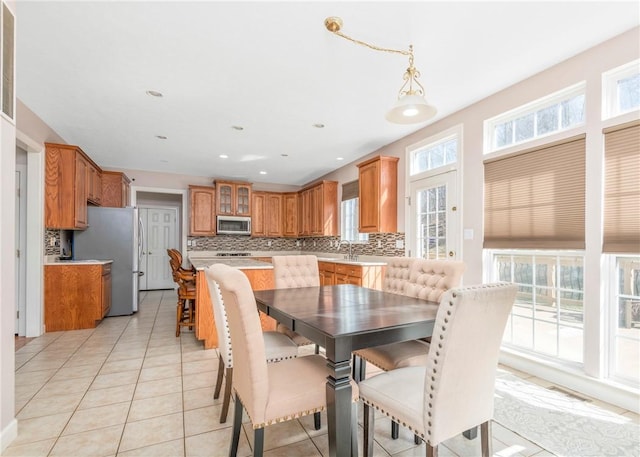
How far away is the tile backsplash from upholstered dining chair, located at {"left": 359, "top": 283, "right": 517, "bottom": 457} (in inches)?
136

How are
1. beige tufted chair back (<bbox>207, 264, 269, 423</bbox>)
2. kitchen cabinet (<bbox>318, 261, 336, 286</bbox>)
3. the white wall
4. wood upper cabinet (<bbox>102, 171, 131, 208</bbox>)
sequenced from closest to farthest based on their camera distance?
beige tufted chair back (<bbox>207, 264, 269, 423</bbox>), the white wall, kitchen cabinet (<bbox>318, 261, 336, 286</bbox>), wood upper cabinet (<bbox>102, 171, 131, 208</bbox>)

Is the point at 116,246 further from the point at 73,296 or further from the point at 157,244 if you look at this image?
the point at 157,244

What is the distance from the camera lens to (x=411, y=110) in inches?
78.5

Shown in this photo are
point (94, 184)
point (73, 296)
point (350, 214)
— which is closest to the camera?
point (73, 296)

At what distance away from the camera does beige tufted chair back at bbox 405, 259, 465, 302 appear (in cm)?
222

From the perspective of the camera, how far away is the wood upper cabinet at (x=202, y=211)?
21.3 feet

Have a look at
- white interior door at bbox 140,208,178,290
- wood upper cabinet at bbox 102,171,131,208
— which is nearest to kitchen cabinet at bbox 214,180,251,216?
wood upper cabinet at bbox 102,171,131,208

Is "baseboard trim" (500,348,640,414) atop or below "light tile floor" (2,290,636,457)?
atop

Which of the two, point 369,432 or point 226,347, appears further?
point 226,347

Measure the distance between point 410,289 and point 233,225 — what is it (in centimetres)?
498

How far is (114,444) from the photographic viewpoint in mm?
1802

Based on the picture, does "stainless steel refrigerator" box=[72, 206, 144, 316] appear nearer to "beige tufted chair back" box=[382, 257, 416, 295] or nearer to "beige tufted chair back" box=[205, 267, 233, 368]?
"beige tufted chair back" box=[205, 267, 233, 368]

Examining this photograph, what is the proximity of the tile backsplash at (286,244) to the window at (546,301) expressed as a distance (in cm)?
196

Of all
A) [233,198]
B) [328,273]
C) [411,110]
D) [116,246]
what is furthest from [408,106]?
[233,198]
